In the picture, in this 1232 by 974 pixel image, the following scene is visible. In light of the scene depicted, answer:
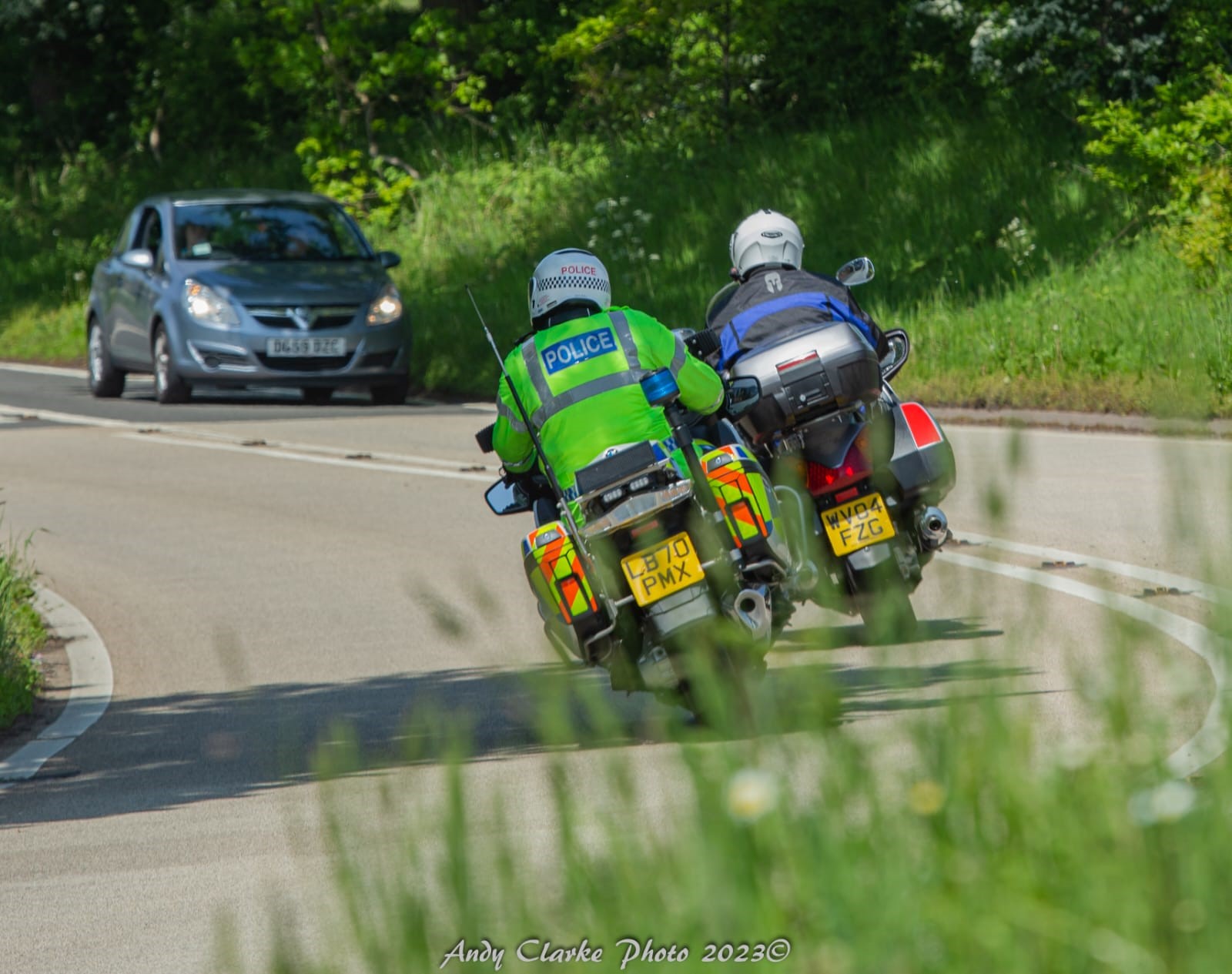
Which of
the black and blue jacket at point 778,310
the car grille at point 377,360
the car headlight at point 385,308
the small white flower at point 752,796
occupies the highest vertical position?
the small white flower at point 752,796

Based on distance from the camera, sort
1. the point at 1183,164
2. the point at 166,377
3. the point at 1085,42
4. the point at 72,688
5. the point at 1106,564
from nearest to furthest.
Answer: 1. the point at 72,688
2. the point at 1106,564
3. the point at 1183,164
4. the point at 166,377
5. the point at 1085,42

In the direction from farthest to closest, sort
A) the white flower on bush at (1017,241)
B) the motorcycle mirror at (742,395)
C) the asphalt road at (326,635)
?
the white flower on bush at (1017,241), the motorcycle mirror at (742,395), the asphalt road at (326,635)

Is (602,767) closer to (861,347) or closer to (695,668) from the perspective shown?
(695,668)

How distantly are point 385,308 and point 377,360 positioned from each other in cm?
56

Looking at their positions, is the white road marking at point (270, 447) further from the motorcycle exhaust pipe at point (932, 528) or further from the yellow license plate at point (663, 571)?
the yellow license plate at point (663, 571)

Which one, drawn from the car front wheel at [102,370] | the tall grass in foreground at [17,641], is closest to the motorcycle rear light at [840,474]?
the tall grass in foreground at [17,641]

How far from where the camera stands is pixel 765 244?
966 centimetres

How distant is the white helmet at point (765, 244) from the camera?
966 cm

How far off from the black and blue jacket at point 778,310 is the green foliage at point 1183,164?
10139 mm

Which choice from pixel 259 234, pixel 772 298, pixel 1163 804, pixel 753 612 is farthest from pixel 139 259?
pixel 1163 804

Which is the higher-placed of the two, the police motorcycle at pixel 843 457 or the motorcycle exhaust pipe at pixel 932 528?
the police motorcycle at pixel 843 457

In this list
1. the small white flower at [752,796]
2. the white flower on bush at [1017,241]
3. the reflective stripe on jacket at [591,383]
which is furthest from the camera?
the white flower on bush at [1017,241]

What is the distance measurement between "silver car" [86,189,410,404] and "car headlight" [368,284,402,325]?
0.01m

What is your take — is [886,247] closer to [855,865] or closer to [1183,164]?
[1183,164]
